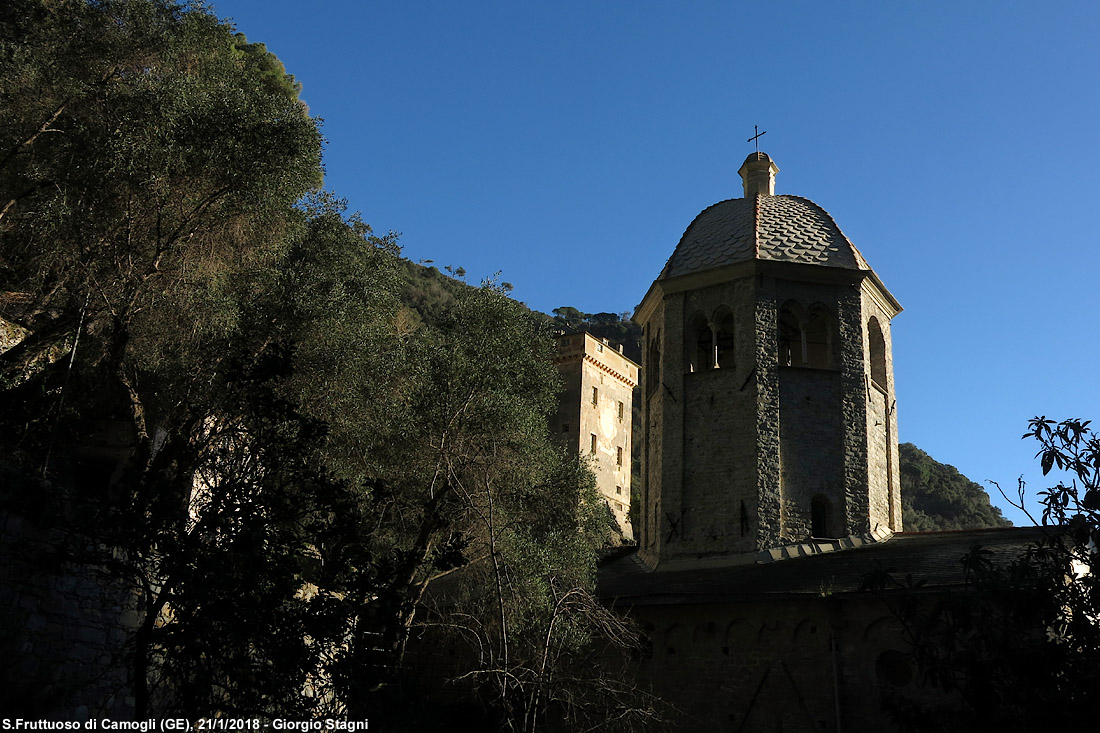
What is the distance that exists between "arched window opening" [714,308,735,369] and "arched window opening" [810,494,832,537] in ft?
11.7

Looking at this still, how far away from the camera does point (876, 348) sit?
67.0 ft

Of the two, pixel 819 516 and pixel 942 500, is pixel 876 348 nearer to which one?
pixel 819 516

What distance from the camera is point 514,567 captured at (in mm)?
14383

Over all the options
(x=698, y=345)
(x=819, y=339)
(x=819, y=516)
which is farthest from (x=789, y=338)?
(x=819, y=516)

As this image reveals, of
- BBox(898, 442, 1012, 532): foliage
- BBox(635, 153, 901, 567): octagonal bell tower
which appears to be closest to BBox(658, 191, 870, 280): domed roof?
BBox(635, 153, 901, 567): octagonal bell tower

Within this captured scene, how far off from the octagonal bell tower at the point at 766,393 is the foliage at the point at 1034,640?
24.6 feet

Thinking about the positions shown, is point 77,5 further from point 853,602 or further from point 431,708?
point 853,602

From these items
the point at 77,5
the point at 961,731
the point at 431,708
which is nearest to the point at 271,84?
the point at 77,5

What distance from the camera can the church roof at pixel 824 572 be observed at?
1445 centimetres

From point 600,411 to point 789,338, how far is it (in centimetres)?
2732

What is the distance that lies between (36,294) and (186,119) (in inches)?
151

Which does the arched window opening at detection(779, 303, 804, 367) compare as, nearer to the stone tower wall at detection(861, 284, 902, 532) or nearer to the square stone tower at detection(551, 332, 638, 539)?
Result: the stone tower wall at detection(861, 284, 902, 532)

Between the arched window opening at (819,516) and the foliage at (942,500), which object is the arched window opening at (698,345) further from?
the foliage at (942,500)

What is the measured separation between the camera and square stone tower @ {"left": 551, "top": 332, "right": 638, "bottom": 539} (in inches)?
1786
